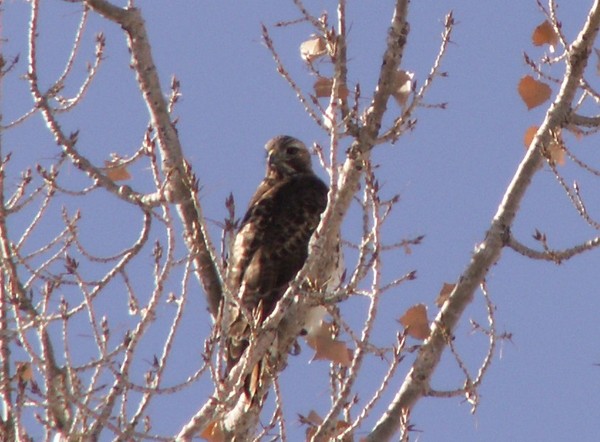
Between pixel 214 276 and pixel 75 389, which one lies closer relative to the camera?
pixel 75 389

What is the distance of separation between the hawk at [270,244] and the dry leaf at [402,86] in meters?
1.63

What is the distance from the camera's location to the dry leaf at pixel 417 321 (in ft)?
21.0

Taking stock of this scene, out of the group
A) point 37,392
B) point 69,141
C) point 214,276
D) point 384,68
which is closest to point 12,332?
point 37,392

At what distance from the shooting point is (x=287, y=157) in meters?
10.1

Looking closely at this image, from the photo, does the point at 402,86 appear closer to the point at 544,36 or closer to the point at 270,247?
the point at 544,36

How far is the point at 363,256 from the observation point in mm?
5719

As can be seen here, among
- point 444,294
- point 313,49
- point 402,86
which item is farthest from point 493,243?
point 313,49

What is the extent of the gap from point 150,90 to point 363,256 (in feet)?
7.53

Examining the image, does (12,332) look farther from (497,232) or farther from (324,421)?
(497,232)

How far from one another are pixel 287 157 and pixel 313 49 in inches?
149

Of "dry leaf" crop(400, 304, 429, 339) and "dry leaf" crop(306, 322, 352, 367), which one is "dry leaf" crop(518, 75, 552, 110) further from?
"dry leaf" crop(306, 322, 352, 367)

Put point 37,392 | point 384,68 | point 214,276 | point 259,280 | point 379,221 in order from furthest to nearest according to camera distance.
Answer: point 259,280
point 214,276
point 384,68
point 37,392
point 379,221

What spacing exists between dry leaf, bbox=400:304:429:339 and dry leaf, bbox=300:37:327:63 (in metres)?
1.31

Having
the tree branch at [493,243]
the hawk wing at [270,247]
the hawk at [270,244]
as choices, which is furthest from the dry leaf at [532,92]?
the hawk wing at [270,247]
